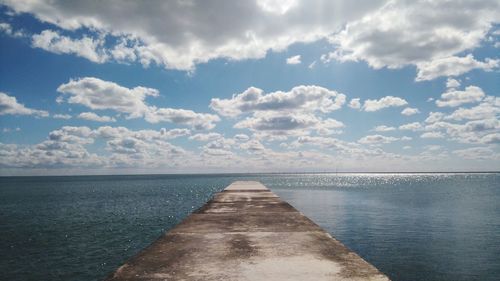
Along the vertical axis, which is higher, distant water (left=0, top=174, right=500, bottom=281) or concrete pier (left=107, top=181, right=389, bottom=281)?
concrete pier (left=107, top=181, right=389, bottom=281)

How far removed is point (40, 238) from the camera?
2189 centimetres

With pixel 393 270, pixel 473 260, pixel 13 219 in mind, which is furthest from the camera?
pixel 13 219

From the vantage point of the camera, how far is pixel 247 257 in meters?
6.65

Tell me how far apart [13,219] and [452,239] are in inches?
1465

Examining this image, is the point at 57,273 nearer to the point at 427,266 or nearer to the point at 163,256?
the point at 163,256

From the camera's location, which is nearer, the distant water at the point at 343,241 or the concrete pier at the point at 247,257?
the concrete pier at the point at 247,257

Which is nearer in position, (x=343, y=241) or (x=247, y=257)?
(x=247, y=257)

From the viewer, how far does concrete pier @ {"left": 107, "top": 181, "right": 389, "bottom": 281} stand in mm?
5594

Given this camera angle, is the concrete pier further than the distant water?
No

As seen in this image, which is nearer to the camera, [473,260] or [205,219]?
[205,219]

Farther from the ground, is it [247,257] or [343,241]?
[247,257]

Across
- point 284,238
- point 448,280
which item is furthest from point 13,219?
point 448,280

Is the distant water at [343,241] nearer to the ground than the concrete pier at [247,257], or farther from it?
nearer to the ground

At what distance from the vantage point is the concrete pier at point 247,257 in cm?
559
